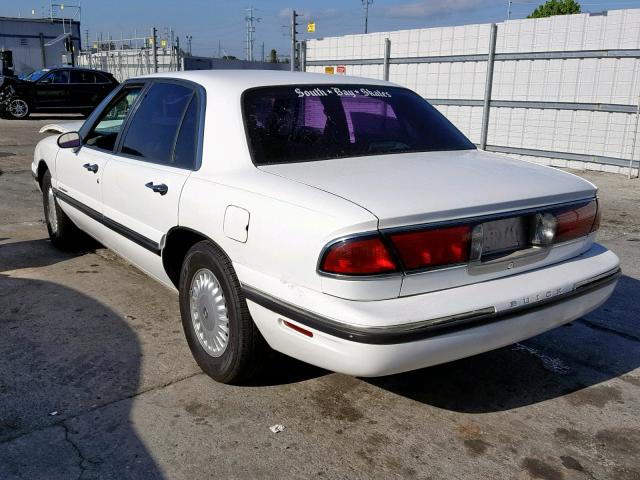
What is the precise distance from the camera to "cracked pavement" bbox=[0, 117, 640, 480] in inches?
102

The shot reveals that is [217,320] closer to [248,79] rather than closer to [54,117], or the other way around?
[248,79]

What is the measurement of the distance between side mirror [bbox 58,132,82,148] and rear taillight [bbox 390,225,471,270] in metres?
3.09

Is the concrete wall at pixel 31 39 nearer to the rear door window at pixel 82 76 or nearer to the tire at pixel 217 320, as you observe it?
the rear door window at pixel 82 76

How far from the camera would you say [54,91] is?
20328mm

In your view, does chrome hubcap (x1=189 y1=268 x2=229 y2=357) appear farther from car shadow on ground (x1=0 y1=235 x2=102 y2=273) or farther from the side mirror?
car shadow on ground (x1=0 y1=235 x2=102 y2=273)

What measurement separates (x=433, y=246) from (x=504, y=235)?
406 mm

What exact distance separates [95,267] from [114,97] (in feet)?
4.78

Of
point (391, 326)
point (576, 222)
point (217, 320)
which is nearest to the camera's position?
point (391, 326)

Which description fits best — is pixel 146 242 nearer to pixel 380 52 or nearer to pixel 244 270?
pixel 244 270

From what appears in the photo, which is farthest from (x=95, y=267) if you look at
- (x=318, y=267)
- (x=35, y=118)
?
(x=35, y=118)

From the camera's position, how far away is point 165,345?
3.70 meters

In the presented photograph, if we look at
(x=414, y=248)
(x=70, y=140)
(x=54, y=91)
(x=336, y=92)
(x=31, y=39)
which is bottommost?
(x=54, y=91)

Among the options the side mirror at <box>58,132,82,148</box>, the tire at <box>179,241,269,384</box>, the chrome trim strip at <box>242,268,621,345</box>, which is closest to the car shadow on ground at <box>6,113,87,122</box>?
the side mirror at <box>58,132,82,148</box>

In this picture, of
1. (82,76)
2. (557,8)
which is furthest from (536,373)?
(557,8)
